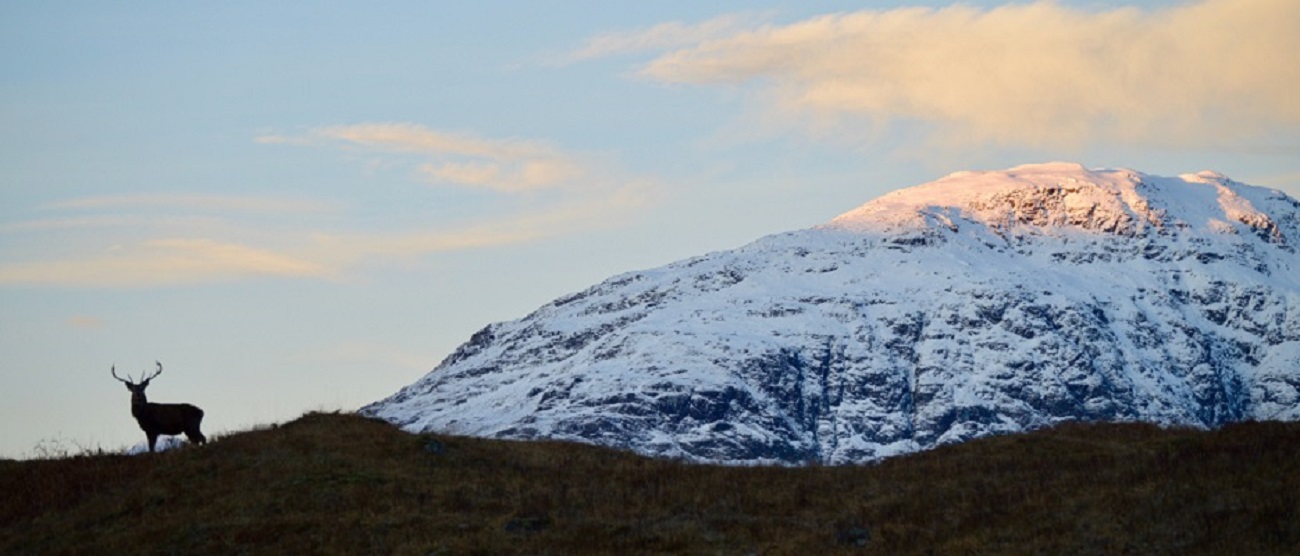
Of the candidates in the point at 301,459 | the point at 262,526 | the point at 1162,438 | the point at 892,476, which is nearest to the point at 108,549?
the point at 262,526

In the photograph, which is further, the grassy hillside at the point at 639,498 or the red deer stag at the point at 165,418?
the red deer stag at the point at 165,418

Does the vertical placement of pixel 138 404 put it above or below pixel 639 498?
above

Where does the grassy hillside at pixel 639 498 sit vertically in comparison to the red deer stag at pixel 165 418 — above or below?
below

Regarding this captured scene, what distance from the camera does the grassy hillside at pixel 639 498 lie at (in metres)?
35.6

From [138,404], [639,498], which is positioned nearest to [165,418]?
[138,404]

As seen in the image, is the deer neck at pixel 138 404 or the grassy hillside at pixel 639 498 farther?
the deer neck at pixel 138 404

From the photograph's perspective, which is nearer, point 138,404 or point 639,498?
point 639,498

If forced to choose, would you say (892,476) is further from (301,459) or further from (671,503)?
(301,459)

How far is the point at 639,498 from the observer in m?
40.8

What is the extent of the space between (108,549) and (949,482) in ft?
61.2

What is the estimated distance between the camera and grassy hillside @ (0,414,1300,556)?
3556 cm

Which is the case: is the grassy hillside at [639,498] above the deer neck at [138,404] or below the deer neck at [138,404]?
below

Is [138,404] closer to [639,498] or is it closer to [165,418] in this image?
[165,418]

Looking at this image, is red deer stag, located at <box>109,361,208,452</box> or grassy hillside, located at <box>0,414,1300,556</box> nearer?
grassy hillside, located at <box>0,414,1300,556</box>
